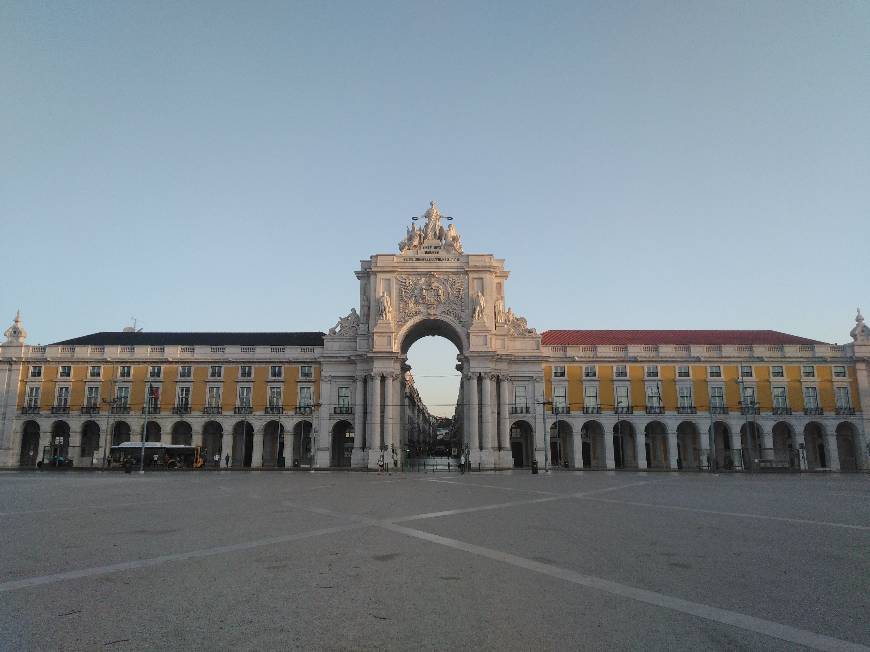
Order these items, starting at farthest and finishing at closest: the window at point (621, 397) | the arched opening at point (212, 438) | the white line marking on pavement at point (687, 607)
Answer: the arched opening at point (212, 438) → the window at point (621, 397) → the white line marking on pavement at point (687, 607)

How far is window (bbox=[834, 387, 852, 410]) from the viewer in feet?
193

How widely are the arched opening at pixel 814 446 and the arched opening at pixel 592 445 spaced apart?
20.7m

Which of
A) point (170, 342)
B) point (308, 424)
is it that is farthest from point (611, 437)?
point (170, 342)

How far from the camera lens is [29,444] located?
206ft

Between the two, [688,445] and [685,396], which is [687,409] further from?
[688,445]

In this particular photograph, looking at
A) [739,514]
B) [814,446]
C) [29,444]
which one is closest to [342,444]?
[29,444]

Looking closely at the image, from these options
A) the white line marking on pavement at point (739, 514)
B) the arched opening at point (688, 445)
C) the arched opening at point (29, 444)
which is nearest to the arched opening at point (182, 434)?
the arched opening at point (29, 444)

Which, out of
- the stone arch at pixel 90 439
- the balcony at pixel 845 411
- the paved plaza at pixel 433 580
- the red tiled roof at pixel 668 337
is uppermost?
the red tiled roof at pixel 668 337

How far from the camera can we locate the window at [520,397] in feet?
195

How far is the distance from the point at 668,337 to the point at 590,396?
13.7 meters

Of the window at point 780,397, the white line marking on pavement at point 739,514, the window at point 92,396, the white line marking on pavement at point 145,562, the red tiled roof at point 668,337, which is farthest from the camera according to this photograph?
the red tiled roof at point 668,337

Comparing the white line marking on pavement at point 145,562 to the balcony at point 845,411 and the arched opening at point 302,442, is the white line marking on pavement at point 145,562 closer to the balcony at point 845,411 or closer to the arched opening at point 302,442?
the arched opening at point 302,442

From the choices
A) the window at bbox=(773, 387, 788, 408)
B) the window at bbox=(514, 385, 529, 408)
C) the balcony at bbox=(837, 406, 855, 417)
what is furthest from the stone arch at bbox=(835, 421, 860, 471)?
the window at bbox=(514, 385, 529, 408)

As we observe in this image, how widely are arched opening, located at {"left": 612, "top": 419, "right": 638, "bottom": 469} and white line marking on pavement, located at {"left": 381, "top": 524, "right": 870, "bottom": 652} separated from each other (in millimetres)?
52834
